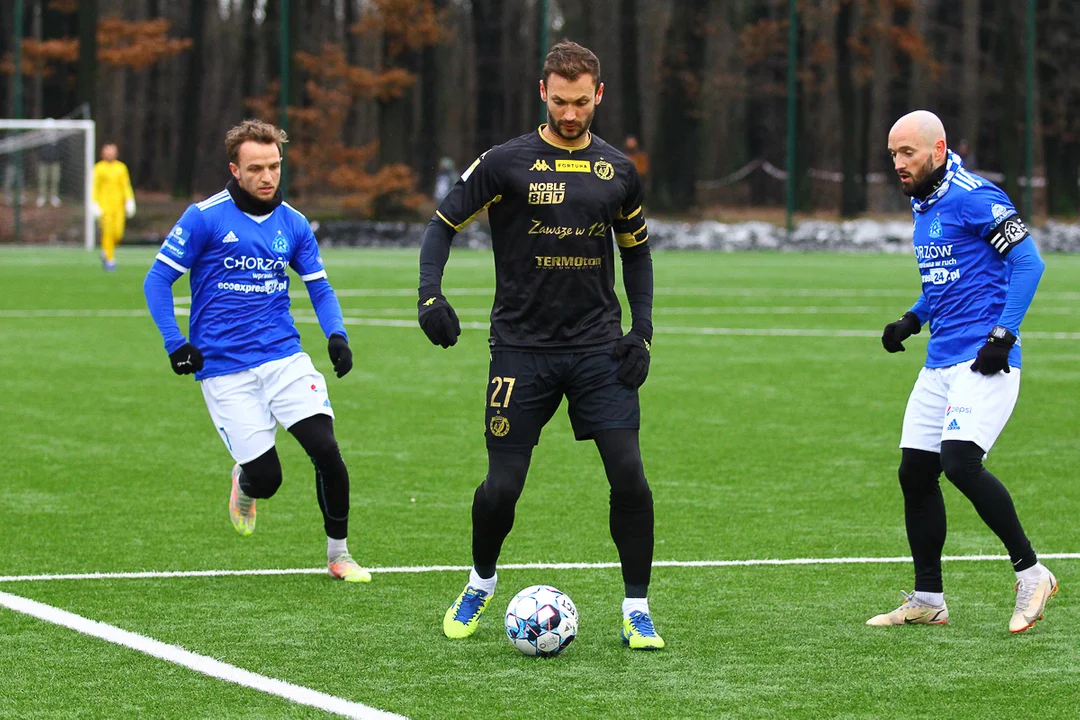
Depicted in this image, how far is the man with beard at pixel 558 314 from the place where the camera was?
6.03 metres

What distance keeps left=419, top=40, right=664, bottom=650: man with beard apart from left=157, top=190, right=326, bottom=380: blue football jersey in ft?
4.89

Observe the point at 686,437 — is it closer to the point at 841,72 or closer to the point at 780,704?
the point at 780,704

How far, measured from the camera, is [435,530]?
27.3 feet

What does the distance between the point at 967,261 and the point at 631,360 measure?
1381 mm

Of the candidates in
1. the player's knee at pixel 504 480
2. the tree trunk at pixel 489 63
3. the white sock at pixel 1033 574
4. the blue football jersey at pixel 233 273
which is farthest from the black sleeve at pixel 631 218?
the tree trunk at pixel 489 63

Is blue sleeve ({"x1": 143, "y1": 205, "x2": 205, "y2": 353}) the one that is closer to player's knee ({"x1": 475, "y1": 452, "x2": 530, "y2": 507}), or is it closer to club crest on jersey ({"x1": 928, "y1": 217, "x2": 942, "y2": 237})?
player's knee ({"x1": 475, "y1": 452, "x2": 530, "y2": 507})

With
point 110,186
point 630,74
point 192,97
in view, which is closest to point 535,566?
point 110,186

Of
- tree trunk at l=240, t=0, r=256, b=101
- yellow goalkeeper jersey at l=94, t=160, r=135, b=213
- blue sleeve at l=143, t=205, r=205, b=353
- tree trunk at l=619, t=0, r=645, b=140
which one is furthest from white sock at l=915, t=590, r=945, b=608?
tree trunk at l=240, t=0, r=256, b=101

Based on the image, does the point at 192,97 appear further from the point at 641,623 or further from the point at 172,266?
the point at 641,623

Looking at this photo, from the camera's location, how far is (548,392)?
20.0 ft

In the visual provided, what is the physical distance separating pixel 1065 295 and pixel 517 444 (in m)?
19.9

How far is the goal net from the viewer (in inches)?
1425

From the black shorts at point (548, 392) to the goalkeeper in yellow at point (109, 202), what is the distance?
22.6m

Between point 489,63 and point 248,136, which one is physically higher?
point 489,63
